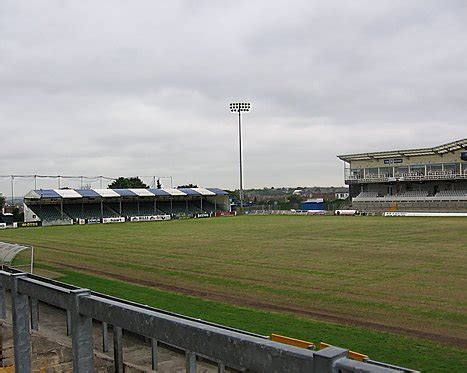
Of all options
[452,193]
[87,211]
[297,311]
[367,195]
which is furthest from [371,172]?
[297,311]

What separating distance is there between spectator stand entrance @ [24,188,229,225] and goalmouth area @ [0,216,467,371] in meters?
36.8

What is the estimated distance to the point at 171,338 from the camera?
10.4 ft

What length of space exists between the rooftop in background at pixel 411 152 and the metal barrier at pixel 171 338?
7935cm

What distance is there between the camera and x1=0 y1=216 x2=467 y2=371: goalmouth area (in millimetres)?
11461

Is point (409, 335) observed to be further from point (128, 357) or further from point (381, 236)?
point (381, 236)

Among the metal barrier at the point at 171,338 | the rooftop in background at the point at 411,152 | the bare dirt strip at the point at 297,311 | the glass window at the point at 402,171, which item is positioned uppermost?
the rooftop in background at the point at 411,152

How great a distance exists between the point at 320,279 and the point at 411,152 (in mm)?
68924

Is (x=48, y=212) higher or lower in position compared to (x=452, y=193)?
lower

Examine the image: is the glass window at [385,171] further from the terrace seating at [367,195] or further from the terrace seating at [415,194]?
the terrace seating at [415,194]

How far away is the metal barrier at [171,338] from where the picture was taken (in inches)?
93.6

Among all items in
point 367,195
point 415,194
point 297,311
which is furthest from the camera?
point 367,195

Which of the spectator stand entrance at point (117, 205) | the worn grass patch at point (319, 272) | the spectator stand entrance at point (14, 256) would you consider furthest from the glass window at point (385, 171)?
the spectator stand entrance at point (14, 256)

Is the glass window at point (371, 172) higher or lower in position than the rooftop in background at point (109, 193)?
higher

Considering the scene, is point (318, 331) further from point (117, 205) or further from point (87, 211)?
point (117, 205)
